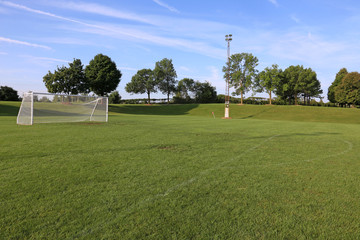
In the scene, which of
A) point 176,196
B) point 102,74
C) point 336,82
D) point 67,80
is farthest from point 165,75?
point 176,196


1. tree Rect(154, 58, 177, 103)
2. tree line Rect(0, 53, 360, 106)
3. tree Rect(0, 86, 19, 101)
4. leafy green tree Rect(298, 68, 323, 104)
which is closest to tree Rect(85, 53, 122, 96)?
tree line Rect(0, 53, 360, 106)

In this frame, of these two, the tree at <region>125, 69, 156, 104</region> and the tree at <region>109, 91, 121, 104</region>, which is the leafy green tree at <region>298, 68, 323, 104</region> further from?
the tree at <region>109, 91, 121, 104</region>

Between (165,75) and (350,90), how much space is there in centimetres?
5671

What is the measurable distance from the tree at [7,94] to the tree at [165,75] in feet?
139

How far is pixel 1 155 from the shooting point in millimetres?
6207

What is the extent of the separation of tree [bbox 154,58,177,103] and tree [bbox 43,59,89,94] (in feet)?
105

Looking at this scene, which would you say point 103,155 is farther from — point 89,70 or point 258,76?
point 258,76

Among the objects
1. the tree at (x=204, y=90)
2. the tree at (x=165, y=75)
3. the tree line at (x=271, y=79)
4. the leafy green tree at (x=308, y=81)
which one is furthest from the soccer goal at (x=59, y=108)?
the tree at (x=204, y=90)

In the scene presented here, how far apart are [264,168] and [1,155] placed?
285 inches

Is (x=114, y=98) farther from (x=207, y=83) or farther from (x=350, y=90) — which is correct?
(x=350, y=90)

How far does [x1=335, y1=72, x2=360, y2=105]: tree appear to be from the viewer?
188 feet

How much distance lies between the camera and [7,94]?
54.1 meters

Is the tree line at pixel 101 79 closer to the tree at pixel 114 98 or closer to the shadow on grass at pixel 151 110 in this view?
the tree at pixel 114 98

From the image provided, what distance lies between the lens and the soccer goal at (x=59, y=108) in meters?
16.5
